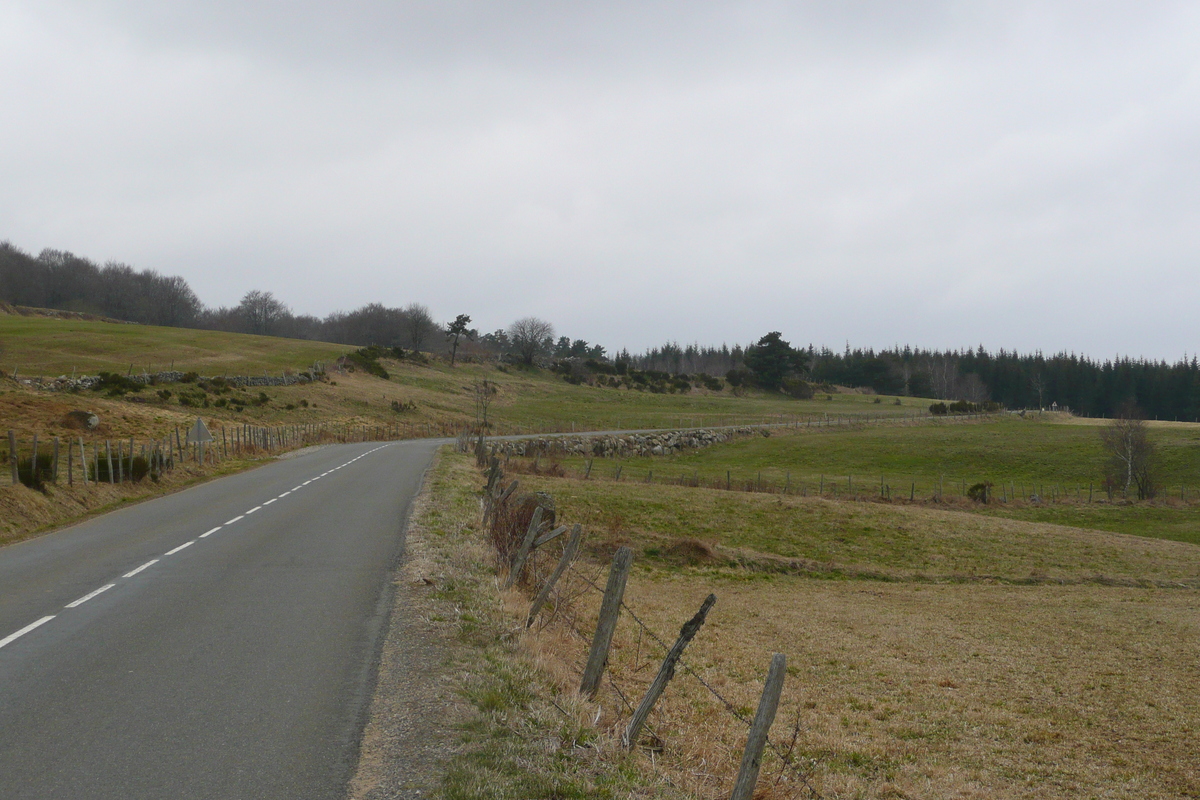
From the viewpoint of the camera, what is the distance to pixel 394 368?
10019 cm

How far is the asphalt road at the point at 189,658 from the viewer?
5.46 meters

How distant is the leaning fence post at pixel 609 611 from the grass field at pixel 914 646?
333 millimetres

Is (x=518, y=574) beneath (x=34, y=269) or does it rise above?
beneath

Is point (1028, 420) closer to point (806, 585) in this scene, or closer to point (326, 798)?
point (806, 585)

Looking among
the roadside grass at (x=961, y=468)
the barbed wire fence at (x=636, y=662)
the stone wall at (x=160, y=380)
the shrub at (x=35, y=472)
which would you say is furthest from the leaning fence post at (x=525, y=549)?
the stone wall at (x=160, y=380)

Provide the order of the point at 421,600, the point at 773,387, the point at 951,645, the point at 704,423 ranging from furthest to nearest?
the point at 773,387 → the point at 704,423 → the point at 951,645 → the point at 421,600

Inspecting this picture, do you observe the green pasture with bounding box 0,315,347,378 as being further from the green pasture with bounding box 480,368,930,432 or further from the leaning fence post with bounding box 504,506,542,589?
the leaning fence post with bounding box 504,506,542,589

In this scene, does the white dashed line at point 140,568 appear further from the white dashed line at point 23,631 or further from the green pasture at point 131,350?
the green pasture at point 131,350

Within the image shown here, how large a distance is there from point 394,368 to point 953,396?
11844 cm

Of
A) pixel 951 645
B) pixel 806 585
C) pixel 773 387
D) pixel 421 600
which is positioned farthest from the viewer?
pixel 773 387

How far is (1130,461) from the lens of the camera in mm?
48688

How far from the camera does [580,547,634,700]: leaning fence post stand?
24.5 ft

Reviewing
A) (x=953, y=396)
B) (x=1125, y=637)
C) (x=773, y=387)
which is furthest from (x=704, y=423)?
(x=953, y=396)

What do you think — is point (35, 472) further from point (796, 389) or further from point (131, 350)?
point (796, 389)
